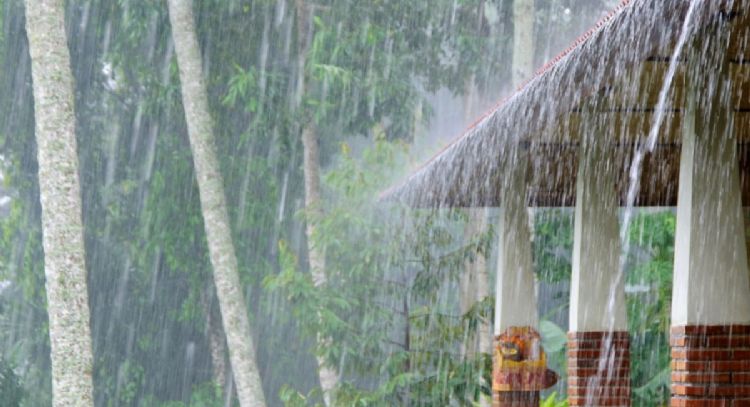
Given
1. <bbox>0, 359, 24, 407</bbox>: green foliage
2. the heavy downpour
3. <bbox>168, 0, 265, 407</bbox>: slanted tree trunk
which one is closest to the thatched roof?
the heavy downpour

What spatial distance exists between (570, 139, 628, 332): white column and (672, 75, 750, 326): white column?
214cm

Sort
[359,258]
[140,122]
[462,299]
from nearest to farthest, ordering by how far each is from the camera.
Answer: [359,258] → [462,299] → [140,122]

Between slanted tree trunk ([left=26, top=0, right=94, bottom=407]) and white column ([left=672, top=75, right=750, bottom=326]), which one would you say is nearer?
white column ([left=672, top=75, right=750, bottom=326])

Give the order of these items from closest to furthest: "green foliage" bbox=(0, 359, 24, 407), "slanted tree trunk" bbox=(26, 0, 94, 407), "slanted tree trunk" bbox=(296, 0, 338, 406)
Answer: "slanted tree trunk" bbox=(26, 0, 94, 407) < "slanted tree trunk" bbox=(296, 0, 338, 406) < "green foliage" bbox=(0, 359, 24, 407)

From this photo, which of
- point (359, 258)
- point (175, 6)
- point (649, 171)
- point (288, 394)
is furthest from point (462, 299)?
Answer: point (649, 171)

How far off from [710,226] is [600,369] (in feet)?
8.44

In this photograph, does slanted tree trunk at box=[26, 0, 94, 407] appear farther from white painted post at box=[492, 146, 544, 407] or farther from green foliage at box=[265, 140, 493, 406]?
white painted post at box=[492, 146, 544, 407]

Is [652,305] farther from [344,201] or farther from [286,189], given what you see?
[286,189]

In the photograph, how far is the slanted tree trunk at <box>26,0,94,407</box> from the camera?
12.8 metres

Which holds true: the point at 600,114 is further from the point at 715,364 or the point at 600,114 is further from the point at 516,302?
the point at 516,302

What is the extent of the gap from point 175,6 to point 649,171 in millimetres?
8083

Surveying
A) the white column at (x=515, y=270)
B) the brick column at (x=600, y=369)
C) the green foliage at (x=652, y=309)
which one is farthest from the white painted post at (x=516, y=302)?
the green foliage at (x=652, y=309)

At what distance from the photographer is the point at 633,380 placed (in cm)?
1619

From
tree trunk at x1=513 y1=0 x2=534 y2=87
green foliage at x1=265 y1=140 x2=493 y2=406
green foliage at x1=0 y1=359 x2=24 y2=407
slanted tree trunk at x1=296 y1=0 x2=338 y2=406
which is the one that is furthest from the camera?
green foliage at x1=0 y1=359 x2=24 y2=407
